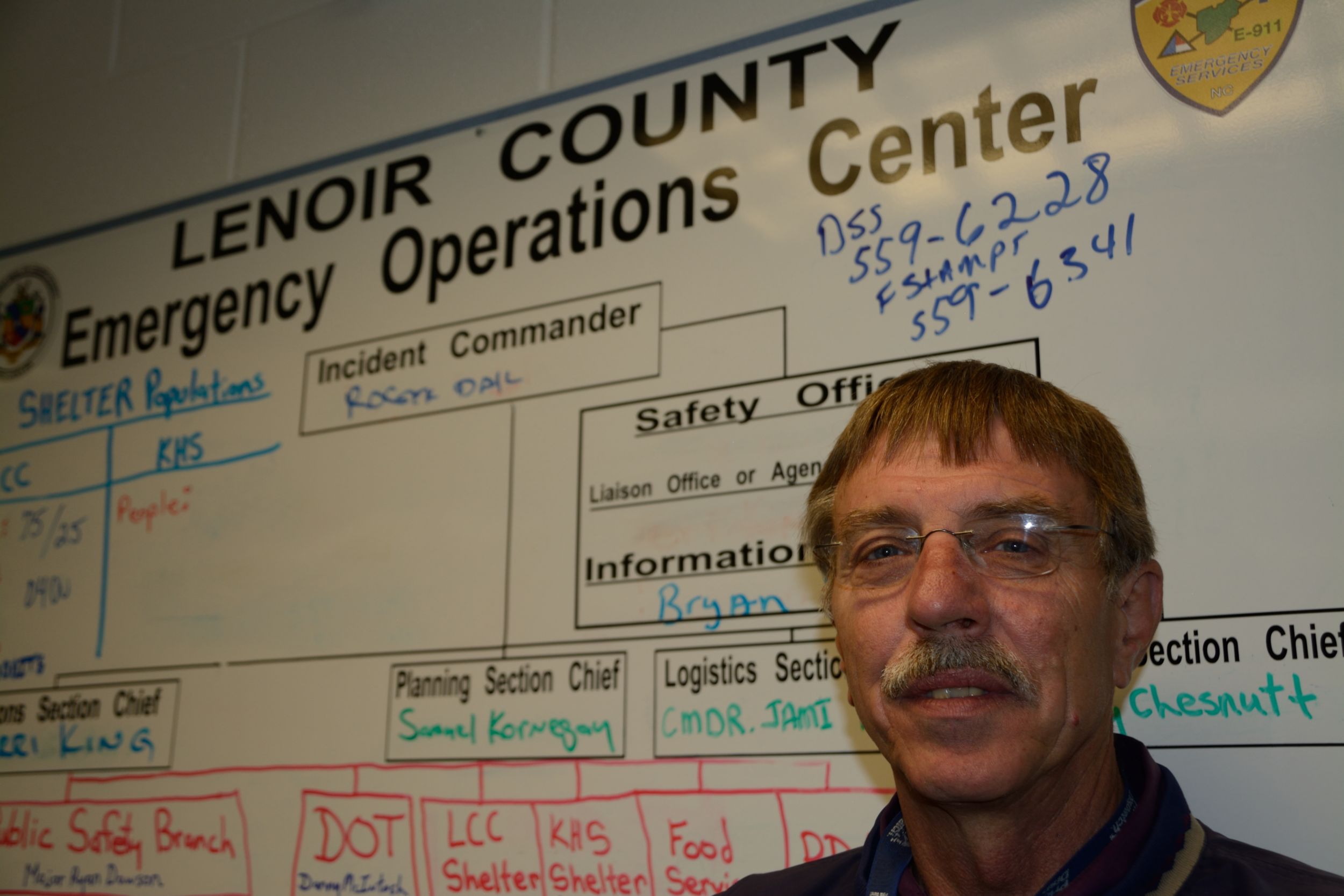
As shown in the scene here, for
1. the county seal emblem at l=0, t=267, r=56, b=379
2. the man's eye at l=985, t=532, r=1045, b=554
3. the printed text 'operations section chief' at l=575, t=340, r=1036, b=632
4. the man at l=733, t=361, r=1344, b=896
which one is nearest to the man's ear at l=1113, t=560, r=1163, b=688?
the man at l=733, t=361, r=1344, b=896

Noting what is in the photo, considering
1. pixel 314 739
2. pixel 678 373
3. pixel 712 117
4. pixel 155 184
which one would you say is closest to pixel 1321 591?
pixel 678 373

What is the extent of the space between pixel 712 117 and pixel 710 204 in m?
0.13

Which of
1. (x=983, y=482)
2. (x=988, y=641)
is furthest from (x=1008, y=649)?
(x=983, y=482)

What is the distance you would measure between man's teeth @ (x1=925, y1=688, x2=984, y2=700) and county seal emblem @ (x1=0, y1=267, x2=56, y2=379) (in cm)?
196

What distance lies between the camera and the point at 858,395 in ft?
4.99

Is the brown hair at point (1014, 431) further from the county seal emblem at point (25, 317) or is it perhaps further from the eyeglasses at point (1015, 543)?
the county seal emblem at point (25, 317)

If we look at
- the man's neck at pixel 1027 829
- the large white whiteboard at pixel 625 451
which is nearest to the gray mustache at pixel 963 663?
the man's neck at pixel 1027 829

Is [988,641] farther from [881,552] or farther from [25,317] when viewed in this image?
[25,317]

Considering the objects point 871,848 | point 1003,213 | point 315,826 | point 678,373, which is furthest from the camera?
point 315,826

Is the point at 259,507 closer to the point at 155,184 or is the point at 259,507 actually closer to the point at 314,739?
the point at 314,739

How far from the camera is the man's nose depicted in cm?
108

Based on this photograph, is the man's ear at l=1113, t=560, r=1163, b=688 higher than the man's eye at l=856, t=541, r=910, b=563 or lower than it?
lower

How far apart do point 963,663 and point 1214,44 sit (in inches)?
32.3

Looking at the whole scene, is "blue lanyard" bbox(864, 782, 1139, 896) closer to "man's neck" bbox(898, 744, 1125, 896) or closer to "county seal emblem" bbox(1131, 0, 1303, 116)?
"man's neck" bbox(898, 744, 1125, 896)
